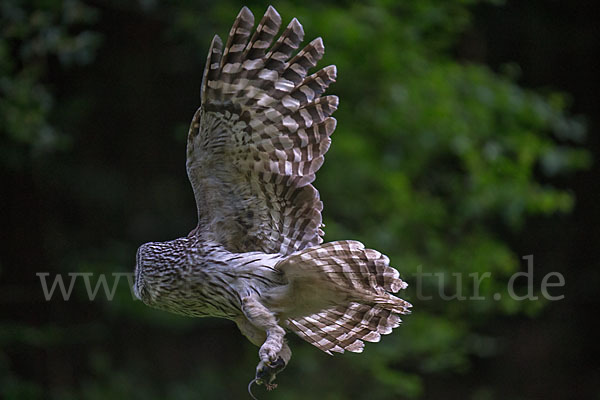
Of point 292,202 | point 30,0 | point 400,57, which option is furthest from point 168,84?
point 292,202

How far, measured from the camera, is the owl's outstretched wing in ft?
11.5

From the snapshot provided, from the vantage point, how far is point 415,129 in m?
7.36

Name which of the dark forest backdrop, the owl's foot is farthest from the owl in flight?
the dark forest backdrop

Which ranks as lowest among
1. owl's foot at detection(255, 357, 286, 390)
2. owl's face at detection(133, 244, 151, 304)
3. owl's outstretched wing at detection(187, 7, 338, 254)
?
owl's foot at detection(255, 357, 286, 390)

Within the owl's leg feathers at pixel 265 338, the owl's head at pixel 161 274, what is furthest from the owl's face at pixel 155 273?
the owl's leg feathers at pixel 265 338

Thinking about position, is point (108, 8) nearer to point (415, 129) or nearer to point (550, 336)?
point (415, 129)

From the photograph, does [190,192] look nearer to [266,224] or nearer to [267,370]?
[266,224]

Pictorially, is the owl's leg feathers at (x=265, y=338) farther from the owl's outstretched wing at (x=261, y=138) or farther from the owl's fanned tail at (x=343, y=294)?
the owl's outstretched wing at (x=261, y=138)

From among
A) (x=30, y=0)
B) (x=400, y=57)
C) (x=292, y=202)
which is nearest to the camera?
(x=292, y=202)

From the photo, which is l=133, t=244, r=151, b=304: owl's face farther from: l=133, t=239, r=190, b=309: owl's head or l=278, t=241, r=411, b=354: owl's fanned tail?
l=278, t=241, r=411, b=354: owl's fanned tail

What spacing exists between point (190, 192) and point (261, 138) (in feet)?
16.1

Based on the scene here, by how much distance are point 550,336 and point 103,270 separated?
6.00m

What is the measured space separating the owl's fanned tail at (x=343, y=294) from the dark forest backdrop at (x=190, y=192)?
2723 millimetres

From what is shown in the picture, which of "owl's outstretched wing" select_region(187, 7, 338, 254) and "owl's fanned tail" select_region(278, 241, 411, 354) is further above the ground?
"owl's outstretched wing" select_region(187, 7, 338, 254)
